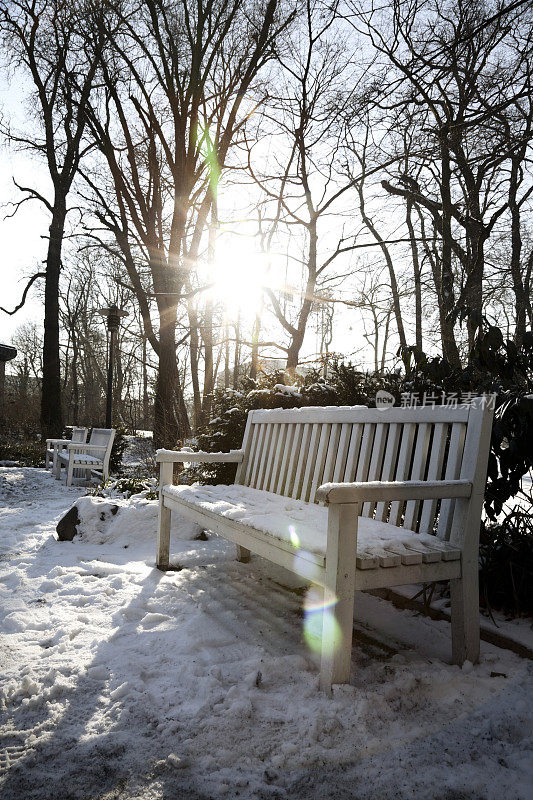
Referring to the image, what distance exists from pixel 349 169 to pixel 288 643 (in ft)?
40.2

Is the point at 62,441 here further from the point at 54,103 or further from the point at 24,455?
the point at 54,103

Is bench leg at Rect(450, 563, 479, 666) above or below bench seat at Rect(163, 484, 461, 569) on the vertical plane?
below

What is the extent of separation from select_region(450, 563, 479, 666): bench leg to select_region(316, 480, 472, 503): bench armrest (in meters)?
0.35

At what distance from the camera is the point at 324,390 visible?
4957 mm

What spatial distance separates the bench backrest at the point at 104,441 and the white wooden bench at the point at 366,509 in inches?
209

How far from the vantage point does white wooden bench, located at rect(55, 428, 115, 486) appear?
326 inches

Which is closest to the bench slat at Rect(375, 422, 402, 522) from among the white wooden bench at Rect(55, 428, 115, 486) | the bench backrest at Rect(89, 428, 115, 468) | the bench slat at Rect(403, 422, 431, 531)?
the bench slat at Rect(403, 422, 431, 531)

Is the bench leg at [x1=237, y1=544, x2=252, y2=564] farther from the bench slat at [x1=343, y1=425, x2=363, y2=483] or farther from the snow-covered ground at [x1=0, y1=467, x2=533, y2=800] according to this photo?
the bench slat at [x1=343, y1=425, x2=363, y2=483]

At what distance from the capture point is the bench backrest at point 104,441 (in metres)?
8.40

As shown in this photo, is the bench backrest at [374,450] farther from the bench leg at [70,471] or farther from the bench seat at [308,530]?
the bench leg at [70,471]

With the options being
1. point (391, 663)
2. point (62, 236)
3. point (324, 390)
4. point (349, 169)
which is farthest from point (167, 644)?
point (62, 236)

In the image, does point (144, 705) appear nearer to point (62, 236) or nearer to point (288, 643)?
point (288, 643)

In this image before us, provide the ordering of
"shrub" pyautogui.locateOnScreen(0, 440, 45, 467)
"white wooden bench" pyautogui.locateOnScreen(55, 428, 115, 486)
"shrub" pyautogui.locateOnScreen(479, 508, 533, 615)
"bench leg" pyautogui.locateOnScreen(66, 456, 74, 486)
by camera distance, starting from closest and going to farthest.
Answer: "shrub" pyautogui.locateOnScreen(479, 508, 533, 615) < "bench leg" pyautogui.locateOnScreen(66, 456, 74, 486) < "white wooden bench" pyautogui.locateOnScreen(55, 428, 115, 486) < "shrub" pyautogui.locateOnScreen(0, 440, 45, 467)

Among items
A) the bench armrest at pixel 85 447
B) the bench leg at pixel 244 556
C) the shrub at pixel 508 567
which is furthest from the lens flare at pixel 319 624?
the bench armrest at pixel 85 447
